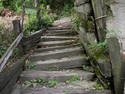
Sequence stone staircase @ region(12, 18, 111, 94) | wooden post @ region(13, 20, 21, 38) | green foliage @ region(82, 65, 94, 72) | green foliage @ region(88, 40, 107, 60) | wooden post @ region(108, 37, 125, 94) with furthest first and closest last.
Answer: wooden post @ region(13, 20, 21, 38)
green foliage @ region(82, 65, 94, 72)
green foliage @ region(88, 40, 107, 60)
stone staircase @ region(12, 18, 111, 94)
wooden post @ region(108, 37, 125, 94)

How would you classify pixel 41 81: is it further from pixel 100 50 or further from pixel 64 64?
pixel 100 50

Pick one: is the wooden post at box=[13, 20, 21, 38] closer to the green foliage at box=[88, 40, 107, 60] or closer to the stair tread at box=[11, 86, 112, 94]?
the stair tread at box=[11, 86, 112, 94]

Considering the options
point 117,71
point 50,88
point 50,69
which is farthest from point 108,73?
point 50,69

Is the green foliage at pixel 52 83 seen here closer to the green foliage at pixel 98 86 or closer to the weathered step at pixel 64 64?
the weathered step at pixel 64 64

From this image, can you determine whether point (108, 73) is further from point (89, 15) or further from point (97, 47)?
point (89, 15)

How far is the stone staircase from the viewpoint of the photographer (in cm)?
266

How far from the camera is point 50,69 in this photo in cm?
342

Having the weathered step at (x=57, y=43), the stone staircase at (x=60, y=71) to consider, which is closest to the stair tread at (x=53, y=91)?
the stone staircase at (x=60, y=71)

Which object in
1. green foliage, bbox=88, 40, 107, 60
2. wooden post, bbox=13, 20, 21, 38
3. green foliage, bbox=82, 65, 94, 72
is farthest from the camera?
wooden post, bbox=13, 20, 21, 38

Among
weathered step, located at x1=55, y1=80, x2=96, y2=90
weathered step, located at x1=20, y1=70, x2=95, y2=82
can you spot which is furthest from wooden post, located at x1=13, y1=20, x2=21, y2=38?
weathered step, located at x1=55, y1=80, x2=96, y2=90

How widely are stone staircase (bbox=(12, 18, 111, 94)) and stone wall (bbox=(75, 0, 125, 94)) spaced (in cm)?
37

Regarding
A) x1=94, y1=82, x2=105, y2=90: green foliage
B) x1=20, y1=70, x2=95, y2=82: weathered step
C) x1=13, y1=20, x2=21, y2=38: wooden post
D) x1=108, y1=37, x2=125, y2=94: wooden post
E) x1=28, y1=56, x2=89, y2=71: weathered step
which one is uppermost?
x1=13, y1=20, x2=21, y2=38: wooden post

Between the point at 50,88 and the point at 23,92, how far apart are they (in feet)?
1.87

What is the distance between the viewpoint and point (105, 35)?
119 inches
